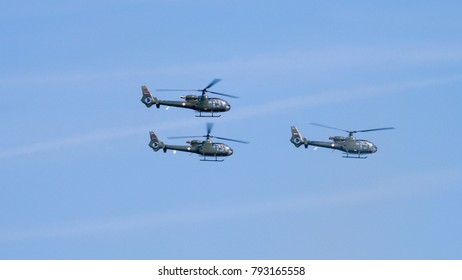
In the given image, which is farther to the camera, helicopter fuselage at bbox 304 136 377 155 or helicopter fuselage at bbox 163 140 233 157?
helicopter fuselage at bbox 304 136 377 155

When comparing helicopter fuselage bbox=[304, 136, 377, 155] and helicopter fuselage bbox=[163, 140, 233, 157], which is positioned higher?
helicopter fuselage bbox=[304, 136, 377, 155]

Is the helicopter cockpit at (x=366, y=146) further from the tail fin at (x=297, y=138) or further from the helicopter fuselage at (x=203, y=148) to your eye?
the helicopter fuselage at (x=203, y=148)

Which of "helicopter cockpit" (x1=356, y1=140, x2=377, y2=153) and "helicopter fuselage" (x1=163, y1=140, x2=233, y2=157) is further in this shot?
"helicopter cockpit" (x1=356, y1=140, x2=377, y2=153)

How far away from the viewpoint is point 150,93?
14962 cm

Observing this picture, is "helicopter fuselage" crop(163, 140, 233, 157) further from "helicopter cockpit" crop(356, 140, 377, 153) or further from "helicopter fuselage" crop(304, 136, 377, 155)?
"helicopter cockpit" crop(356, 140, 377, 153)

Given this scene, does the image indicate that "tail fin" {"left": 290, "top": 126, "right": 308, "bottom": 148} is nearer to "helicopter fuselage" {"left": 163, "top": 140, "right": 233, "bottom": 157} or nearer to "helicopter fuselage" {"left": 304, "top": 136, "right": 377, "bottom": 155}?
"helicopter fuselage" {"left": 304, "top": 136, "right": 377, "bottom": 155}

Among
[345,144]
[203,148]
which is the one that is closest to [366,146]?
[345,144]

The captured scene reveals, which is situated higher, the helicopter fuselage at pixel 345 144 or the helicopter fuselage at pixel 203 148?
the helicopter fuselage at pixel 345 144

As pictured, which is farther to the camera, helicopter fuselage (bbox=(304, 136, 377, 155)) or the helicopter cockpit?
the helicopter cockpit
